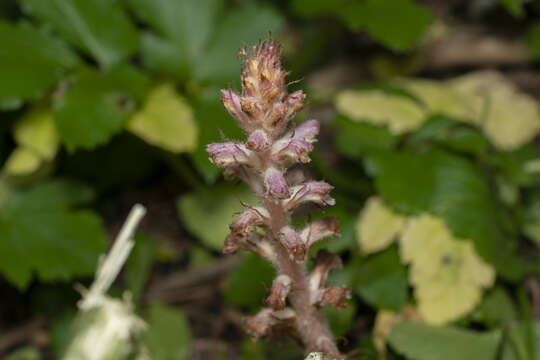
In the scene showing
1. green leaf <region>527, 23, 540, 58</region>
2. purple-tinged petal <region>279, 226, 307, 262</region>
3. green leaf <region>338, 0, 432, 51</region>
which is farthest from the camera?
green leaf <region>527, 23, 540, 58</region>

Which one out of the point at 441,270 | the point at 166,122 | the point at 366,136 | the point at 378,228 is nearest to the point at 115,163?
the point at 166,122

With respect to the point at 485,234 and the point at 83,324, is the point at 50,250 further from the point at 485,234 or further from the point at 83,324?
the point at 485,234

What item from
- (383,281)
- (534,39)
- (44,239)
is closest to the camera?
(383,281)

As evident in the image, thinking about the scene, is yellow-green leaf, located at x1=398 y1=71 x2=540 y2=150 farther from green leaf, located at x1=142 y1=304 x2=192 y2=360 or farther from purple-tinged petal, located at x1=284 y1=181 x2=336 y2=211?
purple-tinged petal, located at x1=284 y1=181 x2=336 y2=211

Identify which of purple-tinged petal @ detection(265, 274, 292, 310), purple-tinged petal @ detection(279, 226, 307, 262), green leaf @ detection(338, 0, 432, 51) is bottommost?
purple-tinged petal @ detection(265, 274, 292, 310)

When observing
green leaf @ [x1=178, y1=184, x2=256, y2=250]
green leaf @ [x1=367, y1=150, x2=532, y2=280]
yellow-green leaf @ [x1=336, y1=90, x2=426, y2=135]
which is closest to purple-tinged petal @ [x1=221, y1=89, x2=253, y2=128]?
green leaf @ [x1=367, y1=150, x2=532, y2=280]

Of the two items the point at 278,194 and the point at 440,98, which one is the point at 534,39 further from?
the point at 278,194

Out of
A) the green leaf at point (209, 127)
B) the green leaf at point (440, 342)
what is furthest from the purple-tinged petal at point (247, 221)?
the green leaf at point (209, 127)
